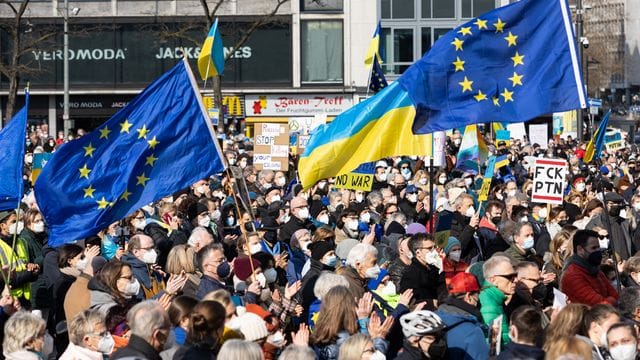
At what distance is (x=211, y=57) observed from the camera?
18.9m

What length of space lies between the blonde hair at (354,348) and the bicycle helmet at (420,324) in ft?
1.30

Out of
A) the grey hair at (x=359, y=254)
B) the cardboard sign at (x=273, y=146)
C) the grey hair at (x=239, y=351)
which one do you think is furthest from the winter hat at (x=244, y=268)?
the cardboard sign at (x=273, y=146)

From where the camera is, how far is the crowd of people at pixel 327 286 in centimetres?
792

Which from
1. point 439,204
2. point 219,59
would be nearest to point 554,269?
point 439,204

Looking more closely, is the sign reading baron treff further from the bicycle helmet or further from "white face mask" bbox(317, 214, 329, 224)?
the bicycle helmet

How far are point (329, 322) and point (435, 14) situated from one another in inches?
1864

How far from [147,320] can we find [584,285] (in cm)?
408

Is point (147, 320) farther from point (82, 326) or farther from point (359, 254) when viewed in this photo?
point (359, 254)

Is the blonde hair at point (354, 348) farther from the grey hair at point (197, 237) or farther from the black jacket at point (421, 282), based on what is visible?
the grey hair at point (197, 237)

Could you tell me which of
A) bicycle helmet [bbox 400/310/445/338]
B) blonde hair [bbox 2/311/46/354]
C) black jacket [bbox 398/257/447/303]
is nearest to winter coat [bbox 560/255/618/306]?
black jacket [bbox 398/257/447/303]

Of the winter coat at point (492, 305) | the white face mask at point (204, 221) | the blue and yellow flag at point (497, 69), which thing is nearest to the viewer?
the winter coat at point (492, 305)

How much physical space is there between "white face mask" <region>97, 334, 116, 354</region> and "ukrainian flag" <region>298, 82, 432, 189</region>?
430 cm

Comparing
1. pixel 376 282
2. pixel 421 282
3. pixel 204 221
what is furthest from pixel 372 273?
pixel 204 221

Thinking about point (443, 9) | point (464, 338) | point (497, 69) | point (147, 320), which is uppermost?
point (443, 9)
